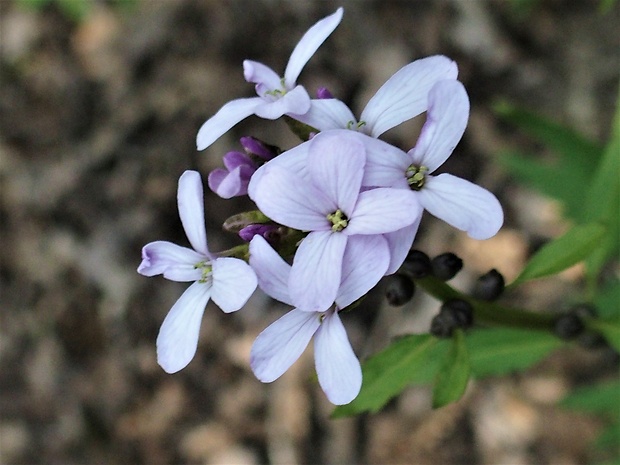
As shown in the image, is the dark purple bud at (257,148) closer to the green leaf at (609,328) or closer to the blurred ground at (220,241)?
the green leaf at (609,328)

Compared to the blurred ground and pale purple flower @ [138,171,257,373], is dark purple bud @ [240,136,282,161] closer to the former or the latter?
pale purple flower @ [138,171,257,373]

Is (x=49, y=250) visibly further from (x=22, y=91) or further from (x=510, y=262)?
(x=510, y=262)

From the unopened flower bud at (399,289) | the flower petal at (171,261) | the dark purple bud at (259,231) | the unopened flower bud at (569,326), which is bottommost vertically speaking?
the unopened flower bud at (569,326)

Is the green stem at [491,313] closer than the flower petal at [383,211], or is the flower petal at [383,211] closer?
the flower petal at [383,211]

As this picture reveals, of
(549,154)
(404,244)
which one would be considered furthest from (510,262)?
(404,244)

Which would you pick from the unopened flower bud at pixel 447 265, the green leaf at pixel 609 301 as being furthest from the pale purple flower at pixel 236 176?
the green leaf at pixel 609 301

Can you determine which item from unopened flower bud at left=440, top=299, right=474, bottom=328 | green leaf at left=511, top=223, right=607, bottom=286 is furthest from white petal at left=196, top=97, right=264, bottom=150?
green leaf at left=511, top=223, right=607, bottom=286
